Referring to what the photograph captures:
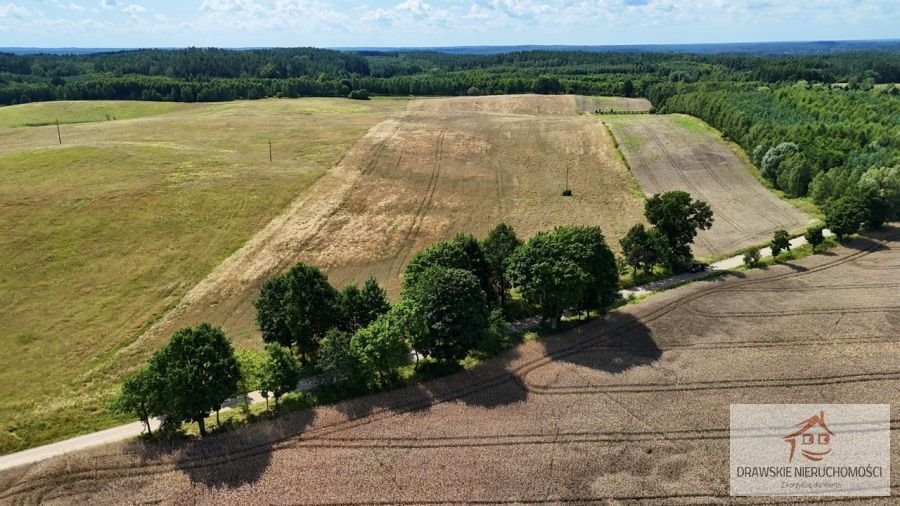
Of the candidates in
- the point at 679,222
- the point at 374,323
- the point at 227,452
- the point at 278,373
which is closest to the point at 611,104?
the point at 679,222

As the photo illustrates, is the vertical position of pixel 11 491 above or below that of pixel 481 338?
below

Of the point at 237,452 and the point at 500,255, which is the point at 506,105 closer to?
the point at 500,255

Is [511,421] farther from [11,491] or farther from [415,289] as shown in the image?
[11,491]

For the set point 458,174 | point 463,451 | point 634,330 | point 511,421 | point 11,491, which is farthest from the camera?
point 458,174

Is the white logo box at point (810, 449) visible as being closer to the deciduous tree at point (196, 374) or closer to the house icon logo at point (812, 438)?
the house icon logo at point (812, 438)

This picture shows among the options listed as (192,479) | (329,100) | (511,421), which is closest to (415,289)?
(511,421)

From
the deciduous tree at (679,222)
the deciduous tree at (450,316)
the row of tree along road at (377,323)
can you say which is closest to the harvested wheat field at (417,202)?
the row of tree along road at (377,323)

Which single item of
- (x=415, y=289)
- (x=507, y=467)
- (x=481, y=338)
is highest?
(x=415, y=289)
